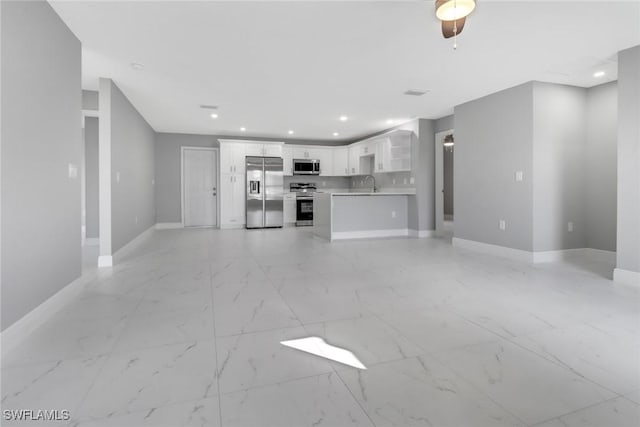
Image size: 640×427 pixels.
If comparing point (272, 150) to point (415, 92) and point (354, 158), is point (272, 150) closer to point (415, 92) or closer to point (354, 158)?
point (354, 158)

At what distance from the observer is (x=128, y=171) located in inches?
198

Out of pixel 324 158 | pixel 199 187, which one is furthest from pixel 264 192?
pixel 324 158

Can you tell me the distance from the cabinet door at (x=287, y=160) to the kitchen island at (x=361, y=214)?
2.21 metres

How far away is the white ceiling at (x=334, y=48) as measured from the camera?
8.64 feet

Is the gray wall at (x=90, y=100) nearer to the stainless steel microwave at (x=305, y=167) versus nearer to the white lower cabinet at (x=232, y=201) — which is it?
the white lower cabinet at (x=232, y=201)

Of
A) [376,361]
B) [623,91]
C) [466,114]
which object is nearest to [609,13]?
[623,91]

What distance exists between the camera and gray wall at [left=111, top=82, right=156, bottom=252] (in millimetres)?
4285

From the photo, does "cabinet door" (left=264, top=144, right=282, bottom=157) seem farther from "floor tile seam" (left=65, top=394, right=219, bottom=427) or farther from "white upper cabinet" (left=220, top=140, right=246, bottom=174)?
"floor tile seam" (left=65, top=394, right=219, bottom=427)

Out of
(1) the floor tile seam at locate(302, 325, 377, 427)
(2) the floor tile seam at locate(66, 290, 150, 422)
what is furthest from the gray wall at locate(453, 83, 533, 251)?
(2) the floor tile seam at locate(66, 290, 150, 422)

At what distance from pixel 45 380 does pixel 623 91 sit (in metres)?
5.12

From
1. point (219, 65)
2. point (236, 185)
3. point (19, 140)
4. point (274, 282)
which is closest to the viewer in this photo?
point (19, 140)

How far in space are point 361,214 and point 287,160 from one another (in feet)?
10.7

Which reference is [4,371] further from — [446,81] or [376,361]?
[446,81]

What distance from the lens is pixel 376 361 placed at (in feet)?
5.72
